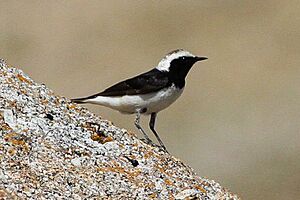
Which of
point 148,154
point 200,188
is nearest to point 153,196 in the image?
point 200,188

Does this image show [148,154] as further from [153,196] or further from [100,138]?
[153,196]

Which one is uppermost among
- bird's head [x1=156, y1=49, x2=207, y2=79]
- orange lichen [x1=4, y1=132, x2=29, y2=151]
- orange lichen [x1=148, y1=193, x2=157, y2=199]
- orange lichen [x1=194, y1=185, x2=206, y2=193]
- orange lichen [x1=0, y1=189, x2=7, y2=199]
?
bird's head [x1=156, y1=49, x2=207, y2=79]

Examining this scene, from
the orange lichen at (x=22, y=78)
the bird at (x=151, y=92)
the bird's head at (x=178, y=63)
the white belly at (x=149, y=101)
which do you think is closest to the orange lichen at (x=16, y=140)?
the orange lichen at (x=22, y=78)

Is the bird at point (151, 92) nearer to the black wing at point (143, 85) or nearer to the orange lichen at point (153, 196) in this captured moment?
the black wing at point (143, 85)

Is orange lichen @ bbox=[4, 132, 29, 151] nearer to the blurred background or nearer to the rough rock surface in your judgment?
the rough rock surface

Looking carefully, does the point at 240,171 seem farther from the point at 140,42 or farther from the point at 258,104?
the point at 140,42

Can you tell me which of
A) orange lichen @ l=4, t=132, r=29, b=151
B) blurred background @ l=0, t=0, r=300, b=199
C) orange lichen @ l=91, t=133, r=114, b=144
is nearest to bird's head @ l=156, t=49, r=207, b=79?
orange lichen @ l=91, t=133, r=114, b=144

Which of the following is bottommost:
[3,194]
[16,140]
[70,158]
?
[3,194]
